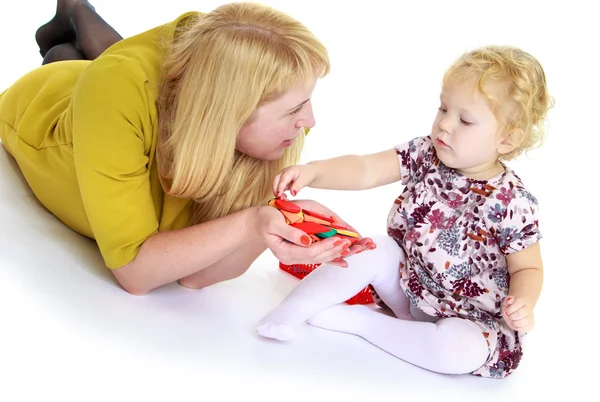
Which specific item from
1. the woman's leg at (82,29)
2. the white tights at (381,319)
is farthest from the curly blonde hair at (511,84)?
the woman's leg at (82,29)

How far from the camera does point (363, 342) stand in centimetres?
180

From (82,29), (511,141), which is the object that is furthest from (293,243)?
(82,29)

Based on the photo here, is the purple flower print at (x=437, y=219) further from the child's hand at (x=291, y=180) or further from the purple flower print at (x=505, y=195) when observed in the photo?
the child's hand at (x=291, y=180)

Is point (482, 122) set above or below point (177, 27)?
below

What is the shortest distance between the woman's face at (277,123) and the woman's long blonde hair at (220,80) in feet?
0.07

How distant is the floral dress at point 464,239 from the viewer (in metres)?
1.71

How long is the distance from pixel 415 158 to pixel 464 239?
0.24m

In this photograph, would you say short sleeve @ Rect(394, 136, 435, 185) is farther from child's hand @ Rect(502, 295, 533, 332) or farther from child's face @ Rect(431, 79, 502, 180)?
child's hand @ Rect(502, 295, 533, 332)

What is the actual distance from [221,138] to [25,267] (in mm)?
535

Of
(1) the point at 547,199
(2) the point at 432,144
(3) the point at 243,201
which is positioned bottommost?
(1) the point at 547,199

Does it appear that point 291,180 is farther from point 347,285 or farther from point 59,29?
point 59,29

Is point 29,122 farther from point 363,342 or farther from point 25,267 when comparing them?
point 363,342

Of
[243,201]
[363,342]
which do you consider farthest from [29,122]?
[363,342]

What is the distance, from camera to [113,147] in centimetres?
161
